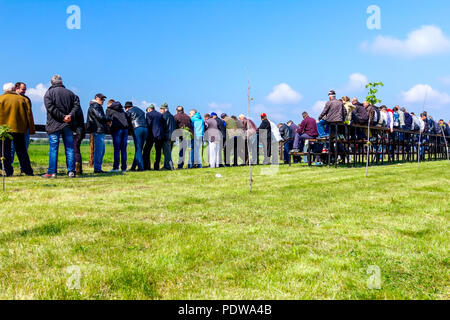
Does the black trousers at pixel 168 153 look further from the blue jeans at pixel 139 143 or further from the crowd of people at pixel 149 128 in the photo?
the blue jeans at pixel 139 143

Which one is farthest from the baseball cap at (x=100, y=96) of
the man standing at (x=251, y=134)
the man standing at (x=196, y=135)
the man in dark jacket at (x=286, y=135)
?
the man in dark jacket at (x=286, y=135)

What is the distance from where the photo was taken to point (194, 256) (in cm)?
338

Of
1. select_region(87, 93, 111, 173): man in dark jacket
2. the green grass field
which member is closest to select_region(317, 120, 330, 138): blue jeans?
select_region(87, 93, 111, 173): man in dark jacket

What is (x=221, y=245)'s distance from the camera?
3.68m

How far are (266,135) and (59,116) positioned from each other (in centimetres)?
935

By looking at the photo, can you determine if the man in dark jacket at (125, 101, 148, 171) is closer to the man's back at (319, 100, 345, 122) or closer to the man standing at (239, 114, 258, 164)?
the man standing at (239, 114, 258, 164)

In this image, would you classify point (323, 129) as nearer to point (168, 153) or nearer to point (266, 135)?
point (266, 135)

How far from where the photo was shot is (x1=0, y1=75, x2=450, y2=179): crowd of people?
31.2 ft

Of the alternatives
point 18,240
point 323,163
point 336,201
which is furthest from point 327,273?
point 323,163

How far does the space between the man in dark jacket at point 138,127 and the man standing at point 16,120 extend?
127 inches

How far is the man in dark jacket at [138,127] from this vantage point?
12609 millimetres
